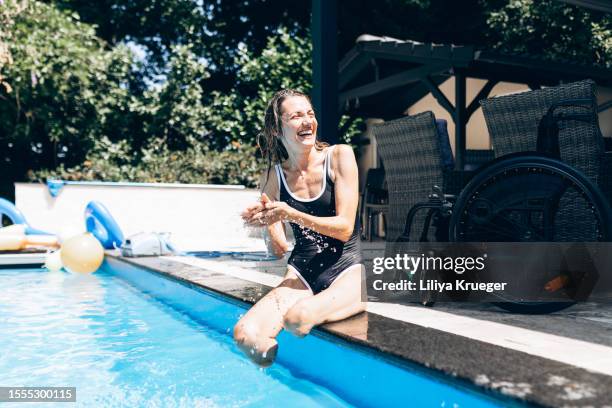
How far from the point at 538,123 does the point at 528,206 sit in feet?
1.56

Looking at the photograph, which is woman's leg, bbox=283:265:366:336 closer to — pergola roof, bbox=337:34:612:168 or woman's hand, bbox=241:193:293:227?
woman's hand, bbox=241:193:293:227

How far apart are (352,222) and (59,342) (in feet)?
8.48

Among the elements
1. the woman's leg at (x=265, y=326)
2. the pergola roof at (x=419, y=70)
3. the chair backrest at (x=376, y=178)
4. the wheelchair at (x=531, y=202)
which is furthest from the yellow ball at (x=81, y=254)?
the pergola roof at (x=419, y=70)

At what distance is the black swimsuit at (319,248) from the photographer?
283cm

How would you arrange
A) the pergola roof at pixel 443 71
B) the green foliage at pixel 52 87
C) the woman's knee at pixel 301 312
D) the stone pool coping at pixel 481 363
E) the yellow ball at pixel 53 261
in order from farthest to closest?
1. the green foliage at pixel 52 87
2. the pergola roof at pixel 443 71
3. the yellow ball at pixel 53 261
4. the woman's knee at pixel 301 312
5. the stone pool coping at pixel 481 363

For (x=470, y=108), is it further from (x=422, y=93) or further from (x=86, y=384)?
(x=86, y=384)

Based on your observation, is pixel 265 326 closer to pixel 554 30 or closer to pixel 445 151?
pixel 445 151

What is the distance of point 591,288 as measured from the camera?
9.45 ft

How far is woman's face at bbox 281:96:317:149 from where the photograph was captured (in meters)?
2.79

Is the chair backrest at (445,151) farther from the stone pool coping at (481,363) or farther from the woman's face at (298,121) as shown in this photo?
the stone pool coping at (481,363)

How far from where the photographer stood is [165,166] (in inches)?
474

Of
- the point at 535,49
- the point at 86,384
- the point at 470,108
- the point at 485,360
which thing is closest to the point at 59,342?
the point at 86,384

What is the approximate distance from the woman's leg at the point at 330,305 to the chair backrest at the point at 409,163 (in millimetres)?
719

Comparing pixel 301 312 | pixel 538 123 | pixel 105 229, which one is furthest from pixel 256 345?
pixel 105 229
